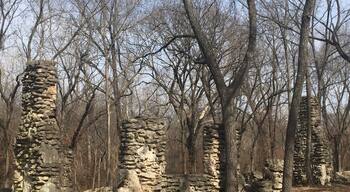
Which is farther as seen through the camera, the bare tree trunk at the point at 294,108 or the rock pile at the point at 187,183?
the rock pile at the point at 187,183

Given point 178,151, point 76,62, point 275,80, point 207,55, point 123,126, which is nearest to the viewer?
point 207,55

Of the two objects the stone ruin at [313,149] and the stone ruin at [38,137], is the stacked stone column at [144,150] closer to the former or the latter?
the stone ruin at [38,137]

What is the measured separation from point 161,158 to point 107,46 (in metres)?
10.4

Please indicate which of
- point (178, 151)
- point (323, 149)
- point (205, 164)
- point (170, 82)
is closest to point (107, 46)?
point (170, 82)

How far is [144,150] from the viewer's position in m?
14.1

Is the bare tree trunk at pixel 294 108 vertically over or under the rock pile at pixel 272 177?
over

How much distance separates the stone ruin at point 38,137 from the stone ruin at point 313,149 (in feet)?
44.4

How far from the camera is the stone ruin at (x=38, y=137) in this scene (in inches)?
556

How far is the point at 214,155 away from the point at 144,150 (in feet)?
9.44

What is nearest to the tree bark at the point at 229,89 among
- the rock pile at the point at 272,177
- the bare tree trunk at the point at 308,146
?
the rock pile at the point at 272,177

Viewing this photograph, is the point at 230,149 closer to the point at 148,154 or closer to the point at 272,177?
the point at 148,154

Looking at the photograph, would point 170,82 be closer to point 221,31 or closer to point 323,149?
point 221,31

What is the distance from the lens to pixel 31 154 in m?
14.3

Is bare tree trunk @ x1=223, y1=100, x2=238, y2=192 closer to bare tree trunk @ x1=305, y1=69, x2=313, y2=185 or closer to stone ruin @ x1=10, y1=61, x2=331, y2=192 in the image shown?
stone ruin @ x1=10, y1=61, x2=331, y2=192
